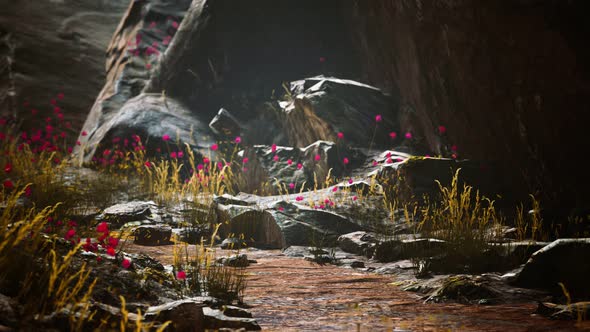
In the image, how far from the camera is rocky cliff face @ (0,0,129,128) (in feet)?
45.1

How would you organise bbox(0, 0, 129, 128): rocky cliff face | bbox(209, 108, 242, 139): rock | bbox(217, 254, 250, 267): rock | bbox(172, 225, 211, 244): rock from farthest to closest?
bbox(0, 0, 129, 128): rocky cliff face → bbox(209, 108, 242, 139): rock → bbox(172, 225, 211, 244): rock → bbox(217, 254, 250, 267): rock

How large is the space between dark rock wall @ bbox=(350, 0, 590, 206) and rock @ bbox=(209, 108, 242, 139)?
4.06 meters

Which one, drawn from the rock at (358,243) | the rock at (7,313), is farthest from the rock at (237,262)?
the rock at (7,313)

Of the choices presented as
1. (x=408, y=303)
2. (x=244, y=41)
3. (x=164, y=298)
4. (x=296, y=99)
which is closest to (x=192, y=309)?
(x=164, y=298)

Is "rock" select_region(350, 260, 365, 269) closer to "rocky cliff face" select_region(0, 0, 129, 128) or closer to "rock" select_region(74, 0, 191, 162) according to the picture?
"rock" select_region(74, 0, 191, 162)

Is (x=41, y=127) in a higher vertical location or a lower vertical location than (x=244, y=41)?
lower

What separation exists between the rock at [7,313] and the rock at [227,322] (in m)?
0.93

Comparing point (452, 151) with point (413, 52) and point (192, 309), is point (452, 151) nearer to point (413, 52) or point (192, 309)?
point (413, 52)

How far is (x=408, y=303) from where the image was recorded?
3428 mm

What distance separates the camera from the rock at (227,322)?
2646 millimetres

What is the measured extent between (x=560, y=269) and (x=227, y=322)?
2.46 m

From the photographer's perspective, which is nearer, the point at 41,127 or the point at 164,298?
the point at 164,298

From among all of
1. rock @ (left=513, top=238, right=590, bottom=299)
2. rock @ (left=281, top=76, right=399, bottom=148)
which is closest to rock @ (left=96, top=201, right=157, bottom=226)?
rock @ (left=281, top=76, right=399, bottom=148)

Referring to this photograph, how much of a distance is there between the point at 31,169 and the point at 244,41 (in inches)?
245
